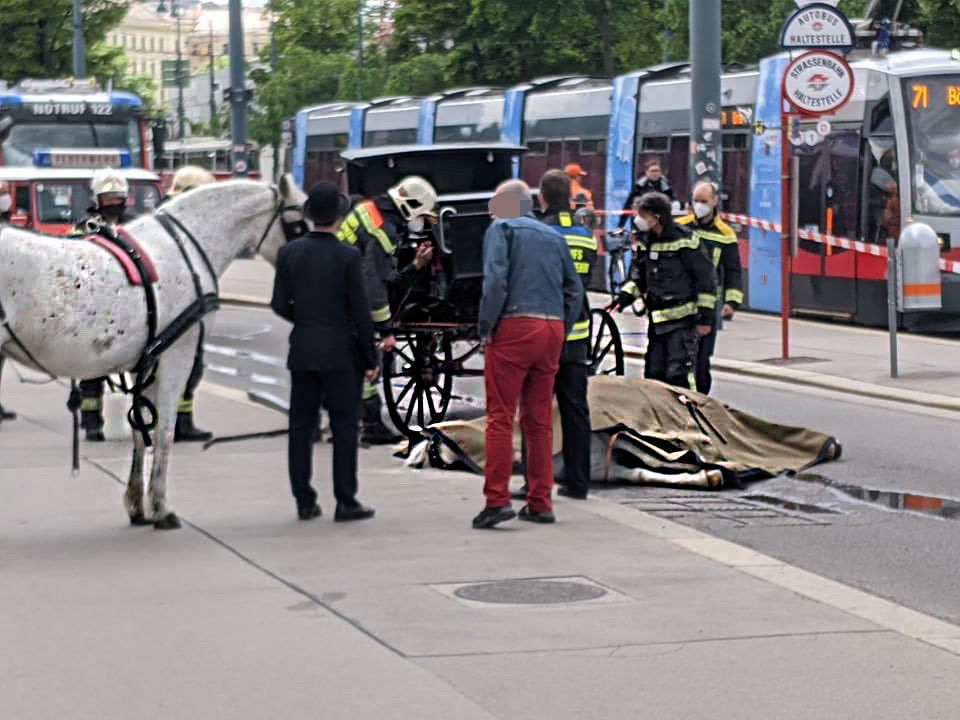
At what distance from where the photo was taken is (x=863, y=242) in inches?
914

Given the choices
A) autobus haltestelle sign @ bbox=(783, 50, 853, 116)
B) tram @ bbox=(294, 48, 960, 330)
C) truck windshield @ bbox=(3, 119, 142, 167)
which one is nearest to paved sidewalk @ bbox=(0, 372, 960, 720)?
autobus haltestelle sign @ bbox=(783, 50, 853, 116)

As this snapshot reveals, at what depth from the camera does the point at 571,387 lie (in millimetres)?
10781

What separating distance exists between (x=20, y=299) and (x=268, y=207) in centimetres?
186

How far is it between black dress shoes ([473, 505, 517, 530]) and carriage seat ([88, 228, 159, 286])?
6.89 feet

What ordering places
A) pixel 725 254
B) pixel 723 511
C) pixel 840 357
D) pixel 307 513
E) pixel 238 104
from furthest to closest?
pixel 238 104
pixel 840 357
pixel 725 254
pixel 723 511
pixel 307 513

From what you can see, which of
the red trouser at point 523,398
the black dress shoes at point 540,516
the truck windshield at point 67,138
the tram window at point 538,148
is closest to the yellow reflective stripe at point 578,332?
the red trouser at point 523,398

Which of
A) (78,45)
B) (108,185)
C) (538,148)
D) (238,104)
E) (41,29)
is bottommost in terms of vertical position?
(108,185)

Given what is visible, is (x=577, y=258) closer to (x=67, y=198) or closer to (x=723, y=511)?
(x=723, y=511)

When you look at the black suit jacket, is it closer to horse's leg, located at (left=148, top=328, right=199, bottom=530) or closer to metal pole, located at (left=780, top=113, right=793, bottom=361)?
horse's leg, located at (left=148, top=328, right=199, bottom=530)

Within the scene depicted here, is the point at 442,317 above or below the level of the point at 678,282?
below

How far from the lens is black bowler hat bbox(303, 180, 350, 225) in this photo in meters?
10.2

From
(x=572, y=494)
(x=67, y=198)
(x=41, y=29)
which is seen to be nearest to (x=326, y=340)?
(x=572, y=494)

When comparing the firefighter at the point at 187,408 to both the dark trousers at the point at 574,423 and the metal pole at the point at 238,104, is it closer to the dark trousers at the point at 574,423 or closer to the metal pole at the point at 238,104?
the dark trousers at the point at 574,423

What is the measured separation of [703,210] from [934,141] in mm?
8672
